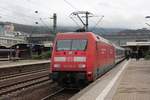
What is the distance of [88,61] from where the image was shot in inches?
720

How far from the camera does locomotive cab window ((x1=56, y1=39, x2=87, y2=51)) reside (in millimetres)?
18859

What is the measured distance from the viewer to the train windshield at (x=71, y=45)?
1886cm

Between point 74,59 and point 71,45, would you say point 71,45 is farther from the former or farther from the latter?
point 74,59

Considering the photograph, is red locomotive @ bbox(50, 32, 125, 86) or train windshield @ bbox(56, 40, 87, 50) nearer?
red locomotive @ bbox(50, 32, 125, 86)

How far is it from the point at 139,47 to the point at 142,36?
3569cm

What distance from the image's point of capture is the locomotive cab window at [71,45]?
61.9ft

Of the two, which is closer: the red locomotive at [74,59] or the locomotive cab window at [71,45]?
the red locomotive at [74,59]

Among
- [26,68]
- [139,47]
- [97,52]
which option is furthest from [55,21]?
[97,52]

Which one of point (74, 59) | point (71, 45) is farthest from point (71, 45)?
point (74, 59)

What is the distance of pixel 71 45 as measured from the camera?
19.0m

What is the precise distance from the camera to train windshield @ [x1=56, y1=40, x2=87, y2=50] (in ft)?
61.9

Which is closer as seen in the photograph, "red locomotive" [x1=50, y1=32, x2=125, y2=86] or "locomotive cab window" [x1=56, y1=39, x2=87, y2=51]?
"red locomotive" [x1=50, y1=32, x2=125, y2=86]

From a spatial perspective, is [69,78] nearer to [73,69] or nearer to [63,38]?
[73,69]

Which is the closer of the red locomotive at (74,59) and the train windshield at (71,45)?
the red locomotive at (74,59)
